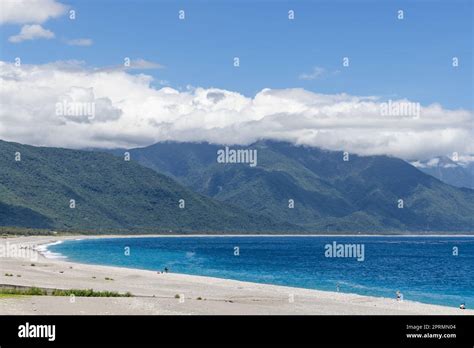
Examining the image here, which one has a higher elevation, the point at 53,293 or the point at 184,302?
the point at 53,293

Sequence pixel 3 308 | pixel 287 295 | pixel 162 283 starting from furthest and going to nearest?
pixel 162 283, pixel 287 295, pixel 3 308

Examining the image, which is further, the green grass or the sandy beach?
the green grass

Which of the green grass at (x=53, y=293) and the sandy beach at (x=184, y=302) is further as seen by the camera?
the green grass at (x=53, y=293)

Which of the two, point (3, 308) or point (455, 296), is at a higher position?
point (3, 308)

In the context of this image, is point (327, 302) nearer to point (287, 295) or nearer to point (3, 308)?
point (287, 295)

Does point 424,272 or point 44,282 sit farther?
point 424,272

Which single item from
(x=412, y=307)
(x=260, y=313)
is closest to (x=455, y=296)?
(x=412, y=307)

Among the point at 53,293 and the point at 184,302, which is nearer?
the point at 184,302
